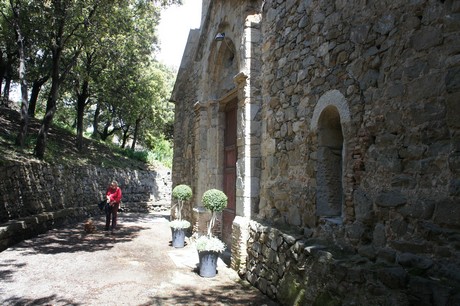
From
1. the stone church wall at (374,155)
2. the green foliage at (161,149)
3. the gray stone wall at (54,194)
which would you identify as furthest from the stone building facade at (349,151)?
the green foliage at (161,149)

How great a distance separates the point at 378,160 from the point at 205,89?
6495mm

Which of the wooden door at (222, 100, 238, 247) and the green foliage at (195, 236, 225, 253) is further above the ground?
the wooden door at (222, 100, 238, 247)

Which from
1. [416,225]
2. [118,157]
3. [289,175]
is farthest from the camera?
[118,157]

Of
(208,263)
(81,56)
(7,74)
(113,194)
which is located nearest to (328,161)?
(208,263)

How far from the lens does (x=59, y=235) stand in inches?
390

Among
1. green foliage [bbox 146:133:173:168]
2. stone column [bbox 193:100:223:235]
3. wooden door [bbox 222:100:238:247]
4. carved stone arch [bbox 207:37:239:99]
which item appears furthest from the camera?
green foliage [bbox 146:133:173:168]

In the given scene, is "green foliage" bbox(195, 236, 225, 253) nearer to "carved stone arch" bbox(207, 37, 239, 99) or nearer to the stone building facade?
the stone building facade

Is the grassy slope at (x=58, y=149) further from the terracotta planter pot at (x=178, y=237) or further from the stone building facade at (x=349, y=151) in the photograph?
the stone building facade at (x=349, y=151)

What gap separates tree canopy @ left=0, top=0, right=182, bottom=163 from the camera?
1109 centimetres

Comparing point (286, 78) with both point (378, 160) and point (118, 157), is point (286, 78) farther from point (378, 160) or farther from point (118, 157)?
point (118, 157)

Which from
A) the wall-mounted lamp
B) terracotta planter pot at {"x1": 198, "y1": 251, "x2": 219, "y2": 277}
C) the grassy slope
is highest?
the wall-mounted lamp

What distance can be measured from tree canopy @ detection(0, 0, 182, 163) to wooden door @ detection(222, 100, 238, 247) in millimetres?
5403

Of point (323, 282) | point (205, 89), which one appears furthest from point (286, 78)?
point (205, 89)

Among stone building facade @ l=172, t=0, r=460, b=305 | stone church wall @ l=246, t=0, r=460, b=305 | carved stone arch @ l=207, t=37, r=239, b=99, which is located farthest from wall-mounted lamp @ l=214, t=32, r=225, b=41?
stone church wall @ l=246, t=0, r=460, b=305
